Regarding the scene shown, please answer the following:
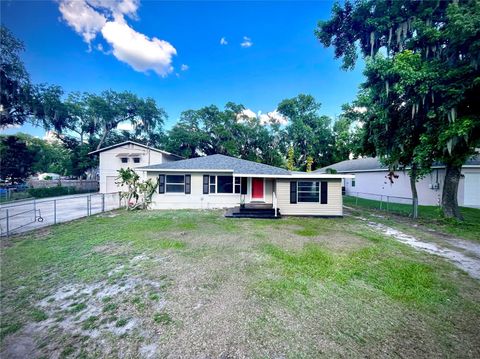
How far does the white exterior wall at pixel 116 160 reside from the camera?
2066 cm

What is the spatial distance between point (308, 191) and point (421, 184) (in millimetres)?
10216

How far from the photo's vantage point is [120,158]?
68.7 ft

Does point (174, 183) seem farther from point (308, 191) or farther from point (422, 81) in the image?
point (422, 81)

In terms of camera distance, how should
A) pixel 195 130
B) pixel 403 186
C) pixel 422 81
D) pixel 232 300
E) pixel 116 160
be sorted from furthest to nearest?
pixel 195 130 → pixel 116 160 → pixel 403 186 → pixel 422 81 → pixel 232 300

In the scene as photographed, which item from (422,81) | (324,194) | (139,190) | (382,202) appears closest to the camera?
(422,81)

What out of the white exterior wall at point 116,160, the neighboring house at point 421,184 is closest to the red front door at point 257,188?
the neighboring house at point 421,184

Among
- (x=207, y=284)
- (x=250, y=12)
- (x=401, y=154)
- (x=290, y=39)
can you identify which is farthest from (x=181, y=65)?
(x=207, y=284)

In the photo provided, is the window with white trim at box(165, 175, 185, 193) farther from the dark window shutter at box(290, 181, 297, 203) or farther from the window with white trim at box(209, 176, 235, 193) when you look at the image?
the dark window shutter at box(290, 181, 297, 203)

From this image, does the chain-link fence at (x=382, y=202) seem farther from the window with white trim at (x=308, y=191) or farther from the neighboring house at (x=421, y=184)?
the window with white trim at (x=308, y=191)

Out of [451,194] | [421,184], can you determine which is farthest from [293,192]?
[421,184]

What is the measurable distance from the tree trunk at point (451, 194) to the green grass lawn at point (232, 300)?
→ 5.51m

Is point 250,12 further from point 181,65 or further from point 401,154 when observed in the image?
point 401,154

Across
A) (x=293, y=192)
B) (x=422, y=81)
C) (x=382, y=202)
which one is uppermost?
(x=422, y=81)

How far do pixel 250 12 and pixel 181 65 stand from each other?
8.43 metres
